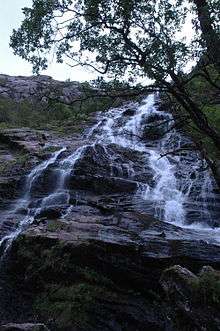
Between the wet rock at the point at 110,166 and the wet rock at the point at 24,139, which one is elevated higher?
the wet rock at the point at 24,139

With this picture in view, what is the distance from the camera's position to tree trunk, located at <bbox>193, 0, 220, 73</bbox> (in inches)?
404

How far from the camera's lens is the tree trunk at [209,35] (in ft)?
33.7

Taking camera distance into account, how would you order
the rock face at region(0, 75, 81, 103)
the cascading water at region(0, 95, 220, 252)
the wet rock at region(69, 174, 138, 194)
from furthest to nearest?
the rock face at region(0, 75, 81, 103) → the wet rock at region(69, 174, 138, 194) → the cascading water at region(0, 95, 220, 252)

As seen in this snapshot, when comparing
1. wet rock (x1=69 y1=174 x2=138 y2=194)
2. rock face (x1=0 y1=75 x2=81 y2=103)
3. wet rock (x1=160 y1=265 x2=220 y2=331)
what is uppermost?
rock face (x1=0 y1=75 x2=81 y2=103)

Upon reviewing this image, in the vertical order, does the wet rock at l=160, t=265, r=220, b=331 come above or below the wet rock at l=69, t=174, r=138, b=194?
below

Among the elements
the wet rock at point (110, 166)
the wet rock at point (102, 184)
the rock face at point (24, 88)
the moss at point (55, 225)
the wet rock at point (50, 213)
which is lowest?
the moss at point (55, 225)

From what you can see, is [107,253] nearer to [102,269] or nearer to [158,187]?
[102,269]

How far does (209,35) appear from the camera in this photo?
10273mm

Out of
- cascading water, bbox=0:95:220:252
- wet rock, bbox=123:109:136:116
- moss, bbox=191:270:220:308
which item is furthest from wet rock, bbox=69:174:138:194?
wet rock, bbox=123:109:136:116

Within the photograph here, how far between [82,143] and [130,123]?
6076 millimetres

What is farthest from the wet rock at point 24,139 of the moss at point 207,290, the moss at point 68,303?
the moss at point 207,290

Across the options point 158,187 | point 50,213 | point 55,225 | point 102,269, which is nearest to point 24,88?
point 158,187

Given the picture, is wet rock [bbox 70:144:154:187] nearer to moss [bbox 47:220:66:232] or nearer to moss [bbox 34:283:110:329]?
moss [bbox 47:220:66:232]

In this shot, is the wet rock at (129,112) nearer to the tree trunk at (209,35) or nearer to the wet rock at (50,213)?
the wet rock at (50,213)
